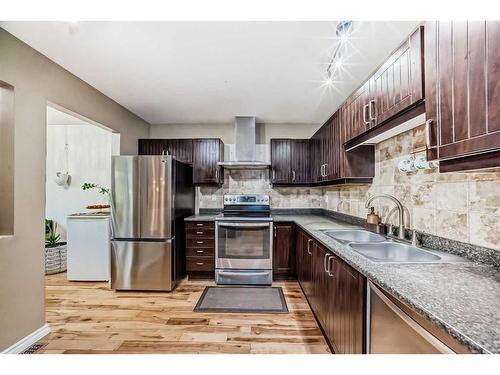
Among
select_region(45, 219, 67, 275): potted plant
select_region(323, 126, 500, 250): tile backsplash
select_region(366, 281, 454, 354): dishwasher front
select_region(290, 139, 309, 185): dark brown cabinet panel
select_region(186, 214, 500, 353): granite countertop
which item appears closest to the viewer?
select_region(186, 214, 500, 353): granite countertop

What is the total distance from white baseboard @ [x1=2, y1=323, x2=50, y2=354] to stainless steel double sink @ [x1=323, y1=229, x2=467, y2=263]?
2605 mm

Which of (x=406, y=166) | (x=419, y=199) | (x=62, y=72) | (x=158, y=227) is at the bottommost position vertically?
(x=158, y=227)

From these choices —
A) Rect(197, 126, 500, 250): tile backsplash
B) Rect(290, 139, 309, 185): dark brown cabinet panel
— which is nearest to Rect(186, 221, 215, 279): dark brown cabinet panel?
Rect(290, 139, 309, 185): dark brown cabinet panel

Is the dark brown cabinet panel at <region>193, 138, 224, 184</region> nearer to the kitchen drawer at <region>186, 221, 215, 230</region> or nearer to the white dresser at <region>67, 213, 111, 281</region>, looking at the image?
the kitchen drawer at <region>186, 221, 215, 230</region>

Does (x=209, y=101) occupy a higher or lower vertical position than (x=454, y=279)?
higher

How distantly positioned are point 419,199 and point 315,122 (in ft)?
8.95

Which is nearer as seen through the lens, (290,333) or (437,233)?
(437,233)

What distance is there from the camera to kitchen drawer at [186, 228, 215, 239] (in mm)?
3549

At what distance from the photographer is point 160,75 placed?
2600 millimetres

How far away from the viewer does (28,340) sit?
2.07 m

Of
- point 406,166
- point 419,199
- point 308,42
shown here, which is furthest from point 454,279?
point 308,42

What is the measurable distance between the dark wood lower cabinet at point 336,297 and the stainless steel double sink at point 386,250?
17 centimetres

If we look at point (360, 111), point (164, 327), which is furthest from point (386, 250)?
point (164, 327)
